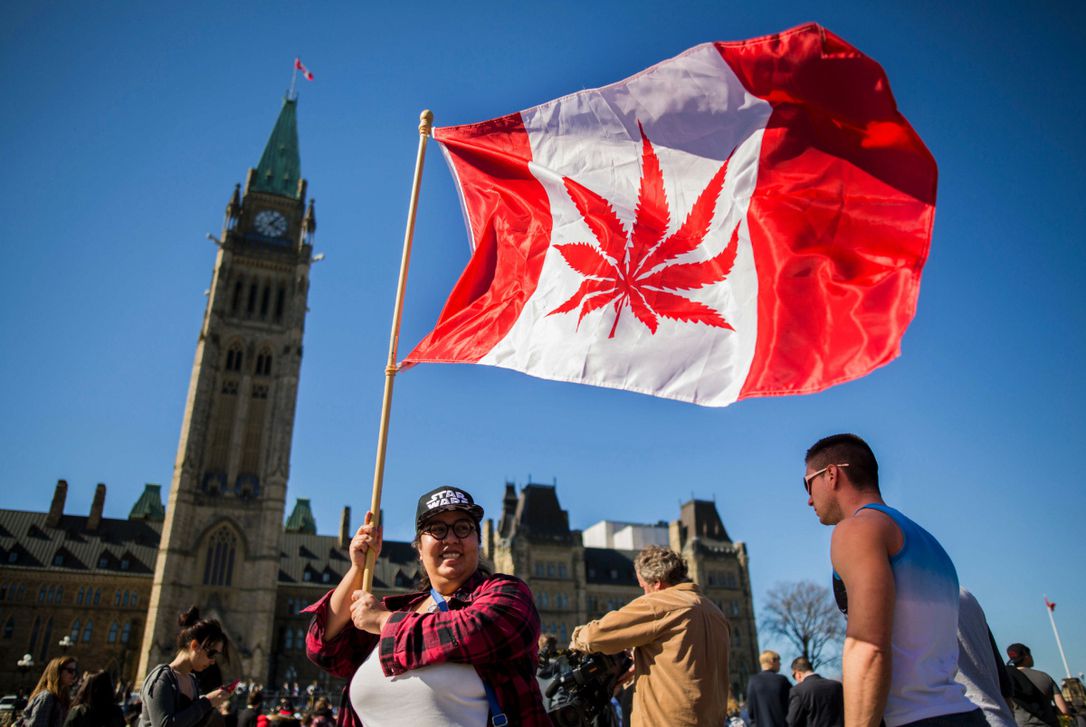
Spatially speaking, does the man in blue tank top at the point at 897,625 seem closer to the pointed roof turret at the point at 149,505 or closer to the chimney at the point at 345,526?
the chimney at the point at 345,526

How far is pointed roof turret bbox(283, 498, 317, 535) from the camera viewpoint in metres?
73.9

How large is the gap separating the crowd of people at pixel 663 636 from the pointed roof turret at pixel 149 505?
77.6m

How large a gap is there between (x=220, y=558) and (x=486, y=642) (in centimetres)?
5420

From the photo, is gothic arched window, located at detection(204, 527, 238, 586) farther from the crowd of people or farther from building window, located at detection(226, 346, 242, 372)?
the crowd of people

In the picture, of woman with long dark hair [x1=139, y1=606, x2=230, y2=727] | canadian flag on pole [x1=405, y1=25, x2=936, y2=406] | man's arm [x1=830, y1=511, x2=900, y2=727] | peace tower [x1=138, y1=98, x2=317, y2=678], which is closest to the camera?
man's arm [x1=830, y1=511, x2=900, y2=727]

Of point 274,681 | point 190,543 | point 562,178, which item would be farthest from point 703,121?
point 274,681

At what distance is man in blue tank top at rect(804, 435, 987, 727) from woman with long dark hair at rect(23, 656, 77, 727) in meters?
6.33

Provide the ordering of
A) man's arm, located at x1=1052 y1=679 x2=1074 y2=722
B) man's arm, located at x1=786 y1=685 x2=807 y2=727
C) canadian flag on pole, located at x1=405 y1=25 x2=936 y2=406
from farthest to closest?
man's arm, located at x1=1052 y1=679 x2=1074 y2=722 → man's arm, located at x1=786 y1=685 x2=807 y2=727 → canadian flag on pole, located at x1=405 y1=25 x2=936 y2=406

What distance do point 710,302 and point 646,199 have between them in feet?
3.37

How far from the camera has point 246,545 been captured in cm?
5128

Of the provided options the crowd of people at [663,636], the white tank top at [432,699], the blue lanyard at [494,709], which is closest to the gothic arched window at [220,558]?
the crowd of people at [663,636]

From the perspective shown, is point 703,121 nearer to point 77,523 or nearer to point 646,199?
point 646,199

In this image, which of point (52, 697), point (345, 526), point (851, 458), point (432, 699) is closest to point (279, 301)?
point (345, 526)

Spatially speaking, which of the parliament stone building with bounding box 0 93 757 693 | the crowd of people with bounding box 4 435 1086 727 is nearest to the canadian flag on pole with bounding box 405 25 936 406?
the crowd of people with bounding box 4 435 1086 727
